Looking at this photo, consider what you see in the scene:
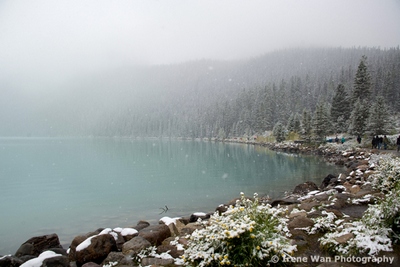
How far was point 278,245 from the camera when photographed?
4277 mm

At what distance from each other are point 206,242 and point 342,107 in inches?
2371

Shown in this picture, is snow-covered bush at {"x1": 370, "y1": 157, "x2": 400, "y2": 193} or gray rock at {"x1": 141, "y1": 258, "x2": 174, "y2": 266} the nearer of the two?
gray rock at {"x1": 141, "y1": 258, "x2": 174, "y2": 266}

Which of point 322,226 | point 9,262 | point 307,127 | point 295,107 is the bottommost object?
point 9,262

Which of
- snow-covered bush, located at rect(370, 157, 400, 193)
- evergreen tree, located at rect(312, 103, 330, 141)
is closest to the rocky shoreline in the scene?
snow-covered bush, located at rect(370, 157, 400, 193)

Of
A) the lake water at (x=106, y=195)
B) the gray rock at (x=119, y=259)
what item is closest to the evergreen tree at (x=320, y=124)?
the lake water at (x=106, y=195)

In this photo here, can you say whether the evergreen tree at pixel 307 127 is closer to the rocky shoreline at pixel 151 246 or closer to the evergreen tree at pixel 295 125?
the evergreen tree at pixel 295 125

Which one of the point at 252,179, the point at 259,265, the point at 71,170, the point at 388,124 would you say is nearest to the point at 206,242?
the point at 259,265

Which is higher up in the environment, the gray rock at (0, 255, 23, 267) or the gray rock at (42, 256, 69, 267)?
the gray rock at (42, 256, 69, 267)

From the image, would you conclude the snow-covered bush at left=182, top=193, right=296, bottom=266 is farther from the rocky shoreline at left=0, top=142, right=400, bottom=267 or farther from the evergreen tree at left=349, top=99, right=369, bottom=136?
the evergreen tree at left=349, top=99, right=369, bottom=136

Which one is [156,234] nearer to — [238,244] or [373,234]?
[238,244]

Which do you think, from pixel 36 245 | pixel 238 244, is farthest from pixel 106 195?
pixel 238 244

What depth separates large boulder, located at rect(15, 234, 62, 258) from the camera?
29.0 feet

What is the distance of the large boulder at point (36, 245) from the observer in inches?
348

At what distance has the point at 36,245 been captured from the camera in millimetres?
9516
